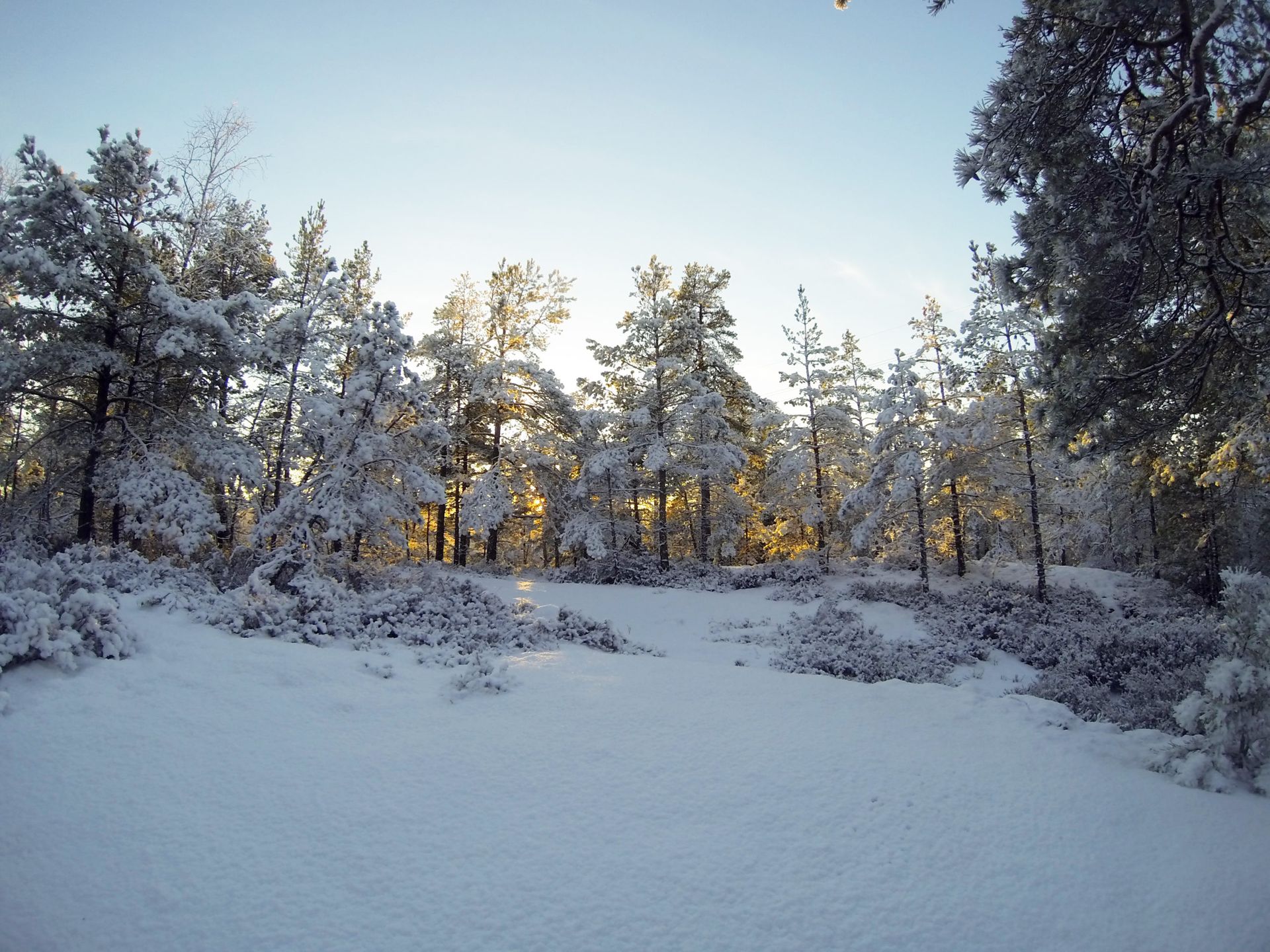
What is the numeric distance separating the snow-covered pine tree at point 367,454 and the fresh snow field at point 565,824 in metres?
6.14

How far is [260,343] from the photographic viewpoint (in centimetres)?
1442

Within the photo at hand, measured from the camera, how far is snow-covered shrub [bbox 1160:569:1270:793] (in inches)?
184

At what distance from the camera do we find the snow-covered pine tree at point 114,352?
480 inches

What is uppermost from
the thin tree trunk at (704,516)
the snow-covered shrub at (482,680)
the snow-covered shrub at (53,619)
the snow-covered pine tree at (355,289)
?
the snow-covered pine tree at (355,289)

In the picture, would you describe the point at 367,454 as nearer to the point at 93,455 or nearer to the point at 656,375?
the point at 93,455

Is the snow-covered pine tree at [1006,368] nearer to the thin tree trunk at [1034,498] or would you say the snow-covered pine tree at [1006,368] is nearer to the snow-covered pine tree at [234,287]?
the thin tree trunk at [1034,498]

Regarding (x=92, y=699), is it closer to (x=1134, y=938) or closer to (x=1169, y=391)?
(x=1134, y=938)

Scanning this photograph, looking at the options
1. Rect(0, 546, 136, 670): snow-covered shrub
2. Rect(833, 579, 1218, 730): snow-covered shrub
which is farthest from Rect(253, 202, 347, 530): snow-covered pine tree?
Rect(833, 579, 1218, 730): snow-covered shrub

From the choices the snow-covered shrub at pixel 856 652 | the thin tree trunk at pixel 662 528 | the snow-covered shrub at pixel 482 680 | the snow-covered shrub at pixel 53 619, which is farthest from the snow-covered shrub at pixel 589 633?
the thin tree trunk at pixel 662 528

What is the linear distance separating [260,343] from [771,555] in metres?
27.9

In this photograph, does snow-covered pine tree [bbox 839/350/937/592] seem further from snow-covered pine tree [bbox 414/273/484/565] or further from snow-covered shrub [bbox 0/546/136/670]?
snow-covered shrub [bbox 0/546/136/670]

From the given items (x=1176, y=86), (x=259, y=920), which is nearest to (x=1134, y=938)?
(x=259, y=920)

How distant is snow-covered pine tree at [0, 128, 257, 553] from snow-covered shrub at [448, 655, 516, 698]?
9374 mm

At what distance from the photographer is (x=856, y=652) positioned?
10.5 metres
